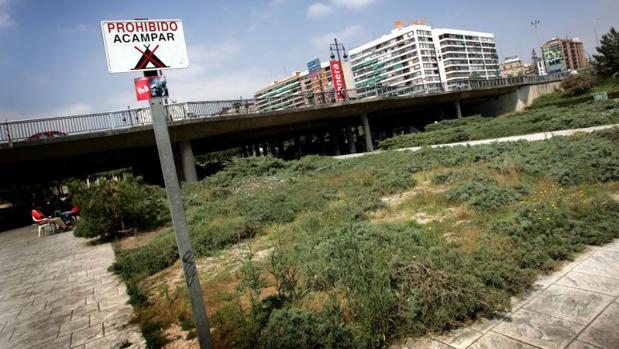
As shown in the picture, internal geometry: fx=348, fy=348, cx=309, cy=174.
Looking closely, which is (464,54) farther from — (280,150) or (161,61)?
(161,61)

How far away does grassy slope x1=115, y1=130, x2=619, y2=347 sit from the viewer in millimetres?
4094

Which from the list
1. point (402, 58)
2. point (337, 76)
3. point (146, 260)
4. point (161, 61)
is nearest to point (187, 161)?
point (146, 260)

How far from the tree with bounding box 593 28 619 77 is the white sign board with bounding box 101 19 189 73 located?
2737 inches

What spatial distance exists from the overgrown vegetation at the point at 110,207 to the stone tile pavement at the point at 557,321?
1124 centimetres

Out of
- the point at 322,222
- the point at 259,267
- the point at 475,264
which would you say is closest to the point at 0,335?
the point at 259,267

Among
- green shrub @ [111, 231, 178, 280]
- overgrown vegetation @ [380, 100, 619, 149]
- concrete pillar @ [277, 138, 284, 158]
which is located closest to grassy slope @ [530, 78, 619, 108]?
overgrown vegetation @ [380, 100, 619, 149]

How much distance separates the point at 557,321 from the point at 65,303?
8.03 m

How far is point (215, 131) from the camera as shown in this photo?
2584 centimetres

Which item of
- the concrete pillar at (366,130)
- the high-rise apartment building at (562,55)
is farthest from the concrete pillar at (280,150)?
the high-rise apartment building at (562,55)

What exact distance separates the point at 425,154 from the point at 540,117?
10492 mm

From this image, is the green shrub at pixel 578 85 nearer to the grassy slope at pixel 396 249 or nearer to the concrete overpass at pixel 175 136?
the concrete overpass at pixel 175 136

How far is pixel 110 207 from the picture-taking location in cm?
1193

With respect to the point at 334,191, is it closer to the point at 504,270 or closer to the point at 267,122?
the point at 504,270

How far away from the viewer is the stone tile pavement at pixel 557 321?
348 cm
